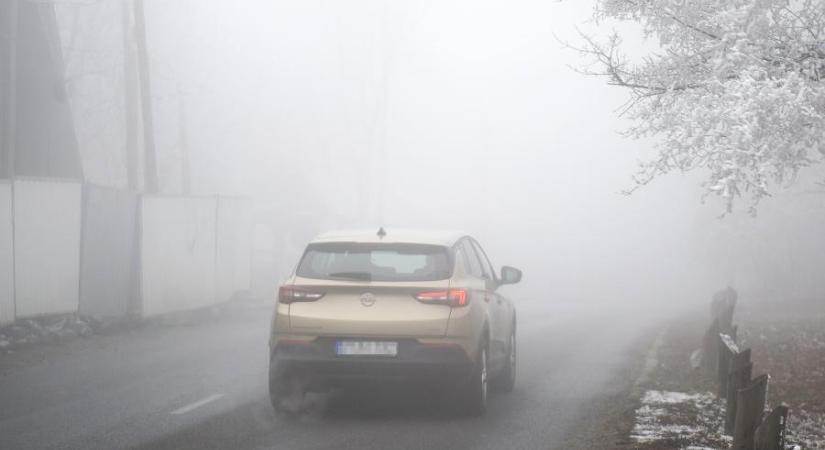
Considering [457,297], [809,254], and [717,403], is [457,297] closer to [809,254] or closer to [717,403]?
[717,403]

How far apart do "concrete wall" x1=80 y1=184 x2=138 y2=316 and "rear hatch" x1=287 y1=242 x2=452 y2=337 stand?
887 cm

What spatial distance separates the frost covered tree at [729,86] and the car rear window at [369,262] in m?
2.47

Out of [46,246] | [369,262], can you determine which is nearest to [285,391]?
[369,262]

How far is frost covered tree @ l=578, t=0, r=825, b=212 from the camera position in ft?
30.3

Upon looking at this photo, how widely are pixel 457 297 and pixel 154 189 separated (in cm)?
1808

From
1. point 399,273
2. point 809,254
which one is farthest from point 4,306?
point 809,254

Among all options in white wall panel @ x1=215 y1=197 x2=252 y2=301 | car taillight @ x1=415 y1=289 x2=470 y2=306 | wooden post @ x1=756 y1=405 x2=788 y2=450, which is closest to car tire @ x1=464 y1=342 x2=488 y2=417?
car taillight @ x1=415 y1=289 x2=470 y2=306

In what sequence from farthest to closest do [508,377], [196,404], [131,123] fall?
[131,123]
[508,377]
[196,404]

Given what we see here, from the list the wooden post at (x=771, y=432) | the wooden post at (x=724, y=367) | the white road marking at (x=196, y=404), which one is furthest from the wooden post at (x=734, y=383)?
the white road marking at (x=196, y=404)

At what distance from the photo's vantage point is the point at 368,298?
9016 mm

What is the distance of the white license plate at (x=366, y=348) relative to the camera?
29.2 ft

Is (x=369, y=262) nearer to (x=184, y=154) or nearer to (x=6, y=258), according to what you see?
(x=6, y=258)

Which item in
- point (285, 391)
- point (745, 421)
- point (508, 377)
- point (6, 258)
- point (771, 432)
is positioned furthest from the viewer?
point (6, 258)

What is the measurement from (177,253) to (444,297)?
497 inches
